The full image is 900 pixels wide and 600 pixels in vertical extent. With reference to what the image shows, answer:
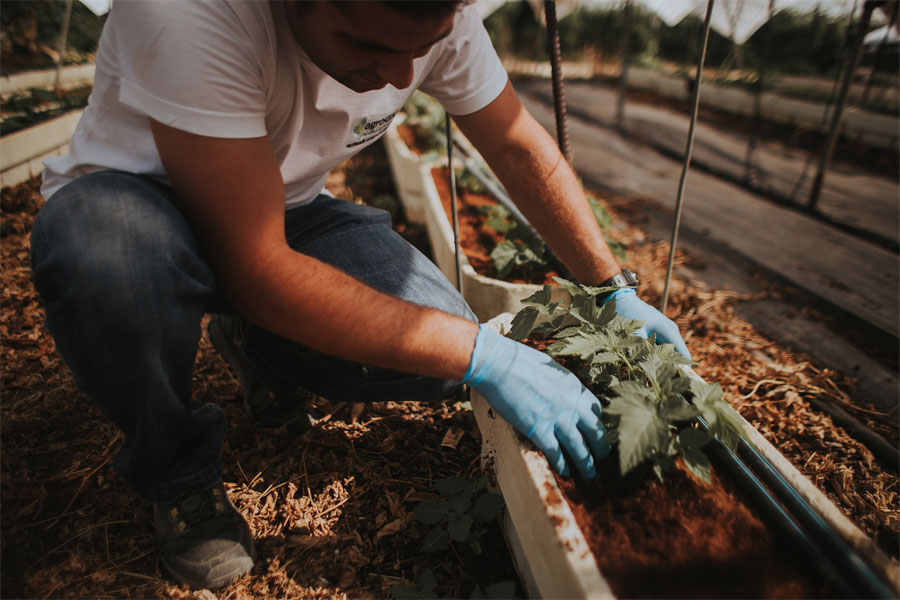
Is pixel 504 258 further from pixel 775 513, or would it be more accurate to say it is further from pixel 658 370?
pixel 775 513

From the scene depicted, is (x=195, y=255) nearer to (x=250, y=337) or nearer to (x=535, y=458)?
(x=250, y=337)

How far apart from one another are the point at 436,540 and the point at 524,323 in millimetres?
567

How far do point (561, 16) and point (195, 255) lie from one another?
19065mm

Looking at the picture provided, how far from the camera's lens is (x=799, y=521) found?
96 centimetres

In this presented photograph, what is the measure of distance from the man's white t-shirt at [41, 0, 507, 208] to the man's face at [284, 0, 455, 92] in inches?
3.1

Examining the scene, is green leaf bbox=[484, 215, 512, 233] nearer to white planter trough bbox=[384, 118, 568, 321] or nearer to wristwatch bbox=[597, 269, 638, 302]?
white planter trough bbox=[384, 118, 568, 321]

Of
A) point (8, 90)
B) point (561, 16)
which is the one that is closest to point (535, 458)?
point (8, 90)

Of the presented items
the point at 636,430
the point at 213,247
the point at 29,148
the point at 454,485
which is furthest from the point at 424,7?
the point at 29,148

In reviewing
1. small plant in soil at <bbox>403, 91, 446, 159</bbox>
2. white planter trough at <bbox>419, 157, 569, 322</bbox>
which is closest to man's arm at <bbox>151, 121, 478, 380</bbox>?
white planter trough at <bbox>419, 157, 569, 322</bbox>

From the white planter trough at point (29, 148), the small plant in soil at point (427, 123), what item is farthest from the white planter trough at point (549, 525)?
the white planter trough at point (29, 148)

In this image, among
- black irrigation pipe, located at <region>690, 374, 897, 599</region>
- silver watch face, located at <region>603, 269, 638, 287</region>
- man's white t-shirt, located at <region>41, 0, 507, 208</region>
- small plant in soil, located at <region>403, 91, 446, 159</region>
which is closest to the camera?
black irrigation pipe, located at <region>690, 374, 897, 599</region>

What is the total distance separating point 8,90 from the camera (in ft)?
17.4

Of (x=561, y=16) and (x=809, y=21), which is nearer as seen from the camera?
(x=809, y=21)

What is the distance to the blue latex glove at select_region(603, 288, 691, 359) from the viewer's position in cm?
143
